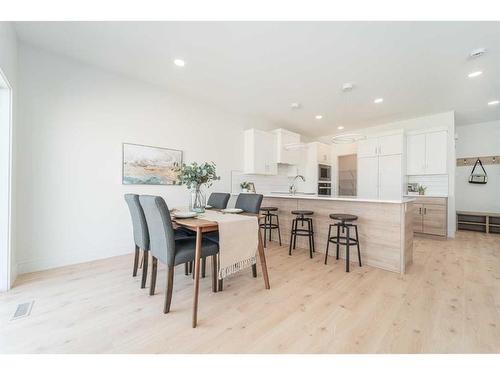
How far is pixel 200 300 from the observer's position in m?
1.99

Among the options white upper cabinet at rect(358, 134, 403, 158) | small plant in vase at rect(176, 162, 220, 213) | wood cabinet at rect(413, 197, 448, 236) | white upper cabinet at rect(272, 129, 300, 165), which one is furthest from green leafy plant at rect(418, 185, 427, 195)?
small plant in vase at rect(176, 162, 220, 213)

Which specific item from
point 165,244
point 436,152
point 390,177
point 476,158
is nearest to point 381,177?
point 390,177

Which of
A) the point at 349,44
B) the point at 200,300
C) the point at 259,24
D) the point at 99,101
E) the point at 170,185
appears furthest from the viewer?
the point at 170,185

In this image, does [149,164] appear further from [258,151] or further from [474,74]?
[474,74]

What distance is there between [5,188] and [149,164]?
1601 millimetres

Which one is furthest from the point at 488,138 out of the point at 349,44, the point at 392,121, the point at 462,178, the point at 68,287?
the point at 68,287

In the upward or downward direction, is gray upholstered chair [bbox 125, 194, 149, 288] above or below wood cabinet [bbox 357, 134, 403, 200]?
below

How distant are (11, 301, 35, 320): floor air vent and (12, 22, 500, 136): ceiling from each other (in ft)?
8.78

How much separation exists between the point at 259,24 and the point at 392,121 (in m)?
4.53

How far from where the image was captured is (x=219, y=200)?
3.28 m

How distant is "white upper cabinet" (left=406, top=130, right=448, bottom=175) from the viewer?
4.48 meters

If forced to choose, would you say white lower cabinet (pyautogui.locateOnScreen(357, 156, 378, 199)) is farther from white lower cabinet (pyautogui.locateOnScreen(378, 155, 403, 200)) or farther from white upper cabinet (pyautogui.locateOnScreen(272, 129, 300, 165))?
white upper cabinet (pyautogui.locateOnScreen(272, 129, 300, 165))
